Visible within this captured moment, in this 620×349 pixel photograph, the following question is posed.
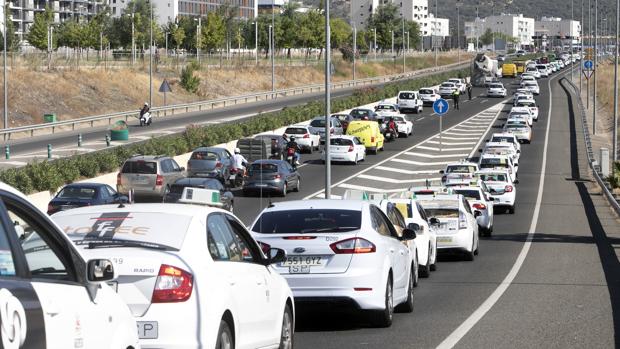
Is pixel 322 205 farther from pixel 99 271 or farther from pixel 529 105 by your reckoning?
pixel 529 105

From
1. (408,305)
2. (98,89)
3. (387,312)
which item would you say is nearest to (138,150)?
(408,305)

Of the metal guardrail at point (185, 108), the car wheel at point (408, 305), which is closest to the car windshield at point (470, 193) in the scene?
the car wheel at point (408, 305)

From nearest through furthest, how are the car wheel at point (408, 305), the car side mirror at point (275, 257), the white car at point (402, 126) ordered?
1. the car side mirror at point (275, 257)
2. the car wheel at point (408, 305)
3. the white car at point (402, 126)

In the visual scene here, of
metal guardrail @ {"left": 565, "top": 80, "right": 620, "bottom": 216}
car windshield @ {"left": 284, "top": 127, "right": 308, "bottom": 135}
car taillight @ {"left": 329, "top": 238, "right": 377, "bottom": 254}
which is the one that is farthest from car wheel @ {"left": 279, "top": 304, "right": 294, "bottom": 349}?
car windshield @ {"left": 284, "top": 127, "right": 308, "bottom": 135}

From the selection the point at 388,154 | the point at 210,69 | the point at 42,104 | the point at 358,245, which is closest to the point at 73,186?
the point at 358,245

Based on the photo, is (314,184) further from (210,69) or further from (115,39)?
(115,39)

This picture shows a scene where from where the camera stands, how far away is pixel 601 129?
90312 millimetres

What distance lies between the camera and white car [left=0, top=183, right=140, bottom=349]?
242 inches

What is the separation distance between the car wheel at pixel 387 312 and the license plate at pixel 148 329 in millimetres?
6284

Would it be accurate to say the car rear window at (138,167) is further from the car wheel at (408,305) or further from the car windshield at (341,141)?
the car wheel at (408,305)

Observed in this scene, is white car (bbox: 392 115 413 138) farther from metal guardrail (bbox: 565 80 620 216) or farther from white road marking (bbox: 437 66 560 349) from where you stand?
white road marking (bbox: 437 66 560 349)

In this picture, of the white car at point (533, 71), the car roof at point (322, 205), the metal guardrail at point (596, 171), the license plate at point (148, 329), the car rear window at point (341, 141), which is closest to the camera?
the license plate at point (148, 329)

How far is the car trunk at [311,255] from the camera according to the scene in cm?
1487

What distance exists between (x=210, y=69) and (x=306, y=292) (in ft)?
337
